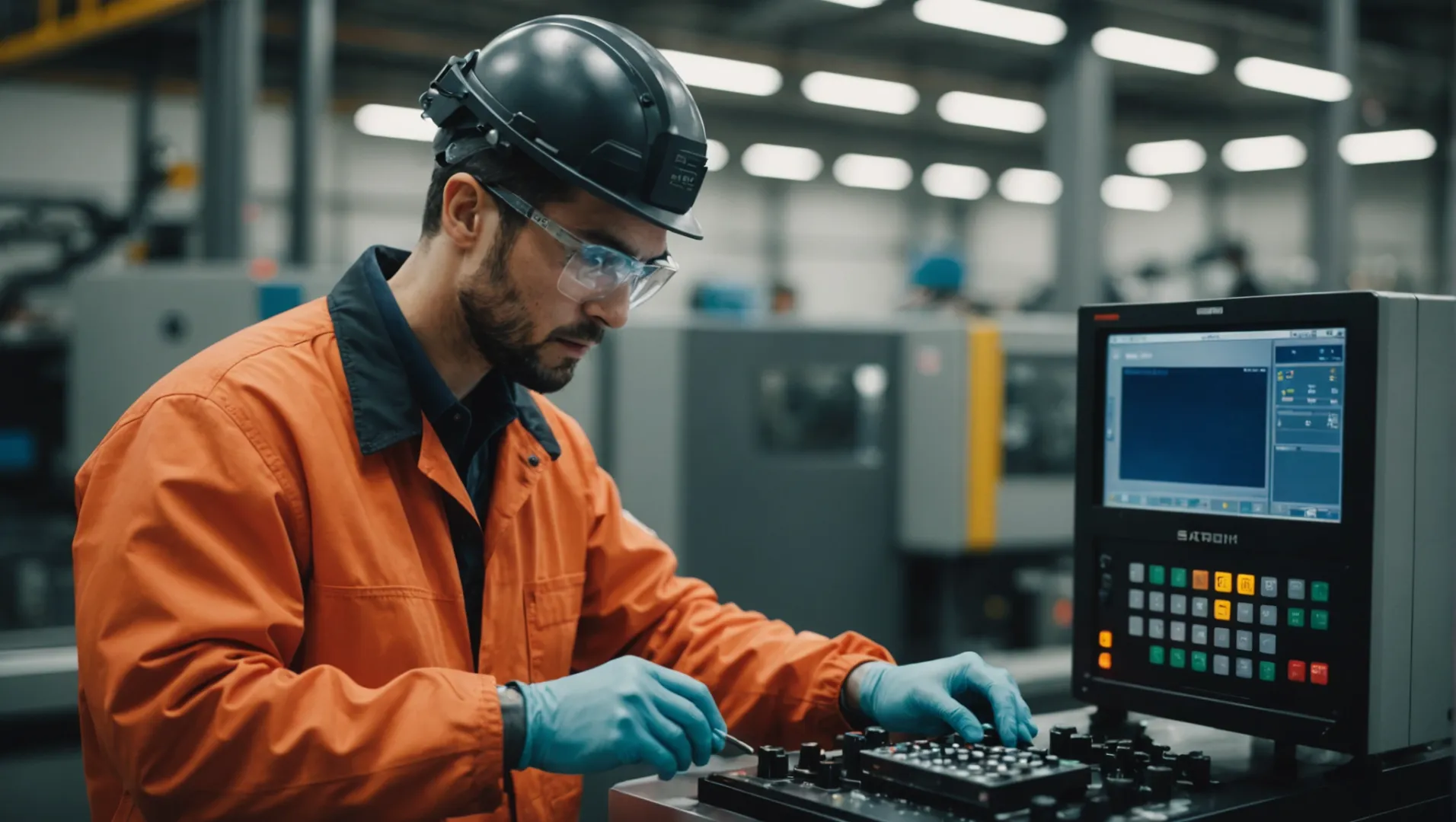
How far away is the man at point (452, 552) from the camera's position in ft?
3.08

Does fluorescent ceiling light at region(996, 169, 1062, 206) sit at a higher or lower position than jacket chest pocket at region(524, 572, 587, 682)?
higher

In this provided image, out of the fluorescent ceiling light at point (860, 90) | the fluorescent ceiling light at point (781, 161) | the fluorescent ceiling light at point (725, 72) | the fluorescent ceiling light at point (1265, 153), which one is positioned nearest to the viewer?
the fluorescent ceiling light at point (725, 72)

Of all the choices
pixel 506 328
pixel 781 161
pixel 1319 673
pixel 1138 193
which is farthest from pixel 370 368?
pixel 1138 193

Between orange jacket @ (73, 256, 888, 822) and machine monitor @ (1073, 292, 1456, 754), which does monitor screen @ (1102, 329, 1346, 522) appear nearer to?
machine monitor @ (1073, 292, 1456, 754)

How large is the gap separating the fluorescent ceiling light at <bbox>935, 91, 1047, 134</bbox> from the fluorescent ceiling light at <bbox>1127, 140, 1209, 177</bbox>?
2.97 m

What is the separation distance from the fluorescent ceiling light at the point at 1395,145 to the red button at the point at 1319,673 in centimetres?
1203

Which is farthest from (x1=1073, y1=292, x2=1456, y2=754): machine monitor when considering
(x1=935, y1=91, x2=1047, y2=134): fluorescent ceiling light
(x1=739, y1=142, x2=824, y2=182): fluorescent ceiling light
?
(x1=739, y1=142, x2=824, y2=182): fluorescent ceiling light

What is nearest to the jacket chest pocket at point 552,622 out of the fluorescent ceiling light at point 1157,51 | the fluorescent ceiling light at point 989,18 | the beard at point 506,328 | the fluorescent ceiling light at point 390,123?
the beard at point 506,328

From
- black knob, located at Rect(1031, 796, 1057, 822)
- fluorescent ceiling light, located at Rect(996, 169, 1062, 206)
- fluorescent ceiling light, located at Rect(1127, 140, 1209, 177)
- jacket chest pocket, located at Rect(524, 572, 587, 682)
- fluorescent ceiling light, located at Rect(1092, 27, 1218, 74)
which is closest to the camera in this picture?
black knob, located at Rect(1031, 796, 1057, 822)

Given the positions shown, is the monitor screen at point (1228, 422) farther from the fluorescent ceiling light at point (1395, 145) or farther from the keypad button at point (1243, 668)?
the fluorescent ceiling light at point (1395, 145)

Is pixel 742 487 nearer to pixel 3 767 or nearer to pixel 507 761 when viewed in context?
pixel 3 767

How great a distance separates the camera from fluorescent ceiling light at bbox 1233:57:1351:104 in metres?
5.26

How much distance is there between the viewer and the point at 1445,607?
112 cm

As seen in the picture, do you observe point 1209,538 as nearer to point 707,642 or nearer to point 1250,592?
point 1250,592
